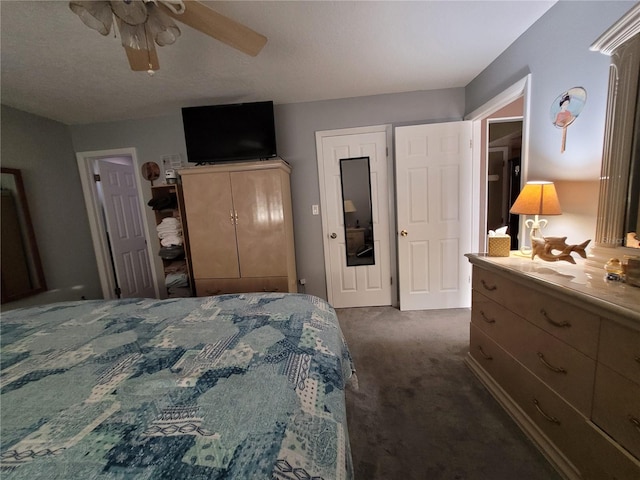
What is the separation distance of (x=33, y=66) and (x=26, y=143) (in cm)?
107

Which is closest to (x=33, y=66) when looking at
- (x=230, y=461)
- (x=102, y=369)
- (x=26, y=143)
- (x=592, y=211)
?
(x=26, y=143)

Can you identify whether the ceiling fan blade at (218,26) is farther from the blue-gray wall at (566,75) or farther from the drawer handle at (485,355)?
the drawer handle at (485,355)

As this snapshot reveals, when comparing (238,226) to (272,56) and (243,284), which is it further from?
(272,56)

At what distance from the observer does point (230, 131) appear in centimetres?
245

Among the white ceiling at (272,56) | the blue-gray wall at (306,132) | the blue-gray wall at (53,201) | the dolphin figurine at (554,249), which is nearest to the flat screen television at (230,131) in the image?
the white ceiling at (272,56)

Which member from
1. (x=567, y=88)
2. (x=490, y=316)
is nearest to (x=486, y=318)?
(x=490, y=316)

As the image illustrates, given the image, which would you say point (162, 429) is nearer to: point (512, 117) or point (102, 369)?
point (102, 369)

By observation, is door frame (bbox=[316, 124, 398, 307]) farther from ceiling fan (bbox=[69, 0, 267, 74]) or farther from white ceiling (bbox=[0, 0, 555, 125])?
ceiling fan (bbox=[69, 0, 267, 74])

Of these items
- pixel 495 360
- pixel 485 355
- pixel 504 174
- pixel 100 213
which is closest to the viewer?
pixel 495 360

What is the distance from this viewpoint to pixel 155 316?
53.7 inches

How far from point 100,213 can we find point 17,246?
2.74ft

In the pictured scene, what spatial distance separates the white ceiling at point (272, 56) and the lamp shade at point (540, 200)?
113 centimetres

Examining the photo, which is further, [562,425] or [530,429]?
[530,429]

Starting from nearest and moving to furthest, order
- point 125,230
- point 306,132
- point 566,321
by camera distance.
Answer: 1. point 566,321
2. point 306,132
3. point 125,230
